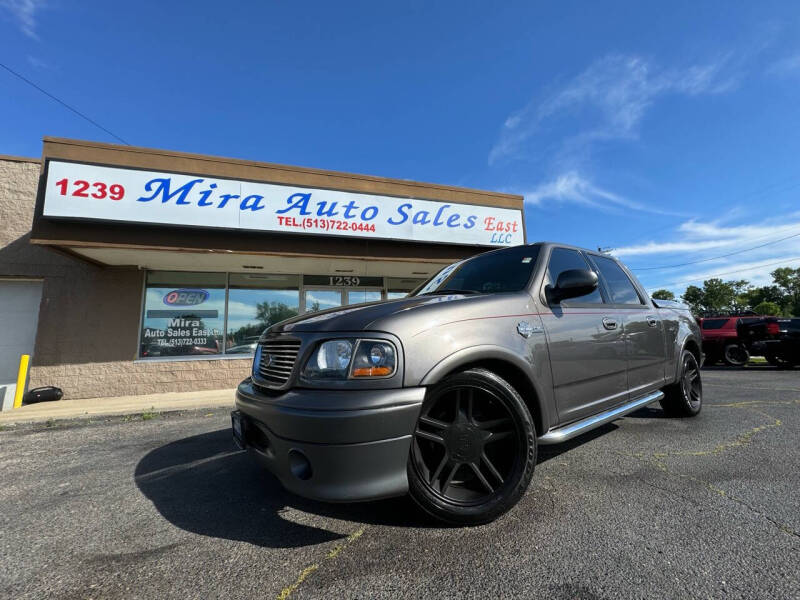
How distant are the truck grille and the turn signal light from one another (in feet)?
1.32

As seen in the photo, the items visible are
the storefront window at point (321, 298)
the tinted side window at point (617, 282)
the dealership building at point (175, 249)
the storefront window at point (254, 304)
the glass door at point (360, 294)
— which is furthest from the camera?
the glass door at point (360, 294)

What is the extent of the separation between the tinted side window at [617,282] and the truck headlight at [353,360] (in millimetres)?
2569

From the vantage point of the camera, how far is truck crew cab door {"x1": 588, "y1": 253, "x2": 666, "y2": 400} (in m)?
3.24

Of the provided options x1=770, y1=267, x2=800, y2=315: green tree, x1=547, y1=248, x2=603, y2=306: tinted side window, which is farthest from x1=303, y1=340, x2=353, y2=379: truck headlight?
x1=770, y1=267, x2=800, y2=315: green tree

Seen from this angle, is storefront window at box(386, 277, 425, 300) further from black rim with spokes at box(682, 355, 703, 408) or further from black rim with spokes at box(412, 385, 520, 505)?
black rim with spokes at box(412, 385, 520, 505)

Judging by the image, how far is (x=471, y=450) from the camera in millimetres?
2008

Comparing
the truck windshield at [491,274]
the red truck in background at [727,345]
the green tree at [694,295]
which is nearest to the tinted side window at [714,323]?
the red truck in background at [727,345]

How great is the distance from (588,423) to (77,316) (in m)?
9.83

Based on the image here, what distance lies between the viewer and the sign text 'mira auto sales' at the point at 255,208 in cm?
670

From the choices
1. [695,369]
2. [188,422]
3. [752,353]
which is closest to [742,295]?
[752,353]

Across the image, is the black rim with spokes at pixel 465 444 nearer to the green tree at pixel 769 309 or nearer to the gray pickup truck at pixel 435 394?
the gray pickup truck at pixel 435 394

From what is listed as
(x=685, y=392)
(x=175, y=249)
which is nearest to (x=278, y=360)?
(x=685, y=392)

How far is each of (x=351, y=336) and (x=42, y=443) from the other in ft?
15.9

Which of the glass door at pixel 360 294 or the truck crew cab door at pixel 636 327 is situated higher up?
the glass door at pixel 360 294
